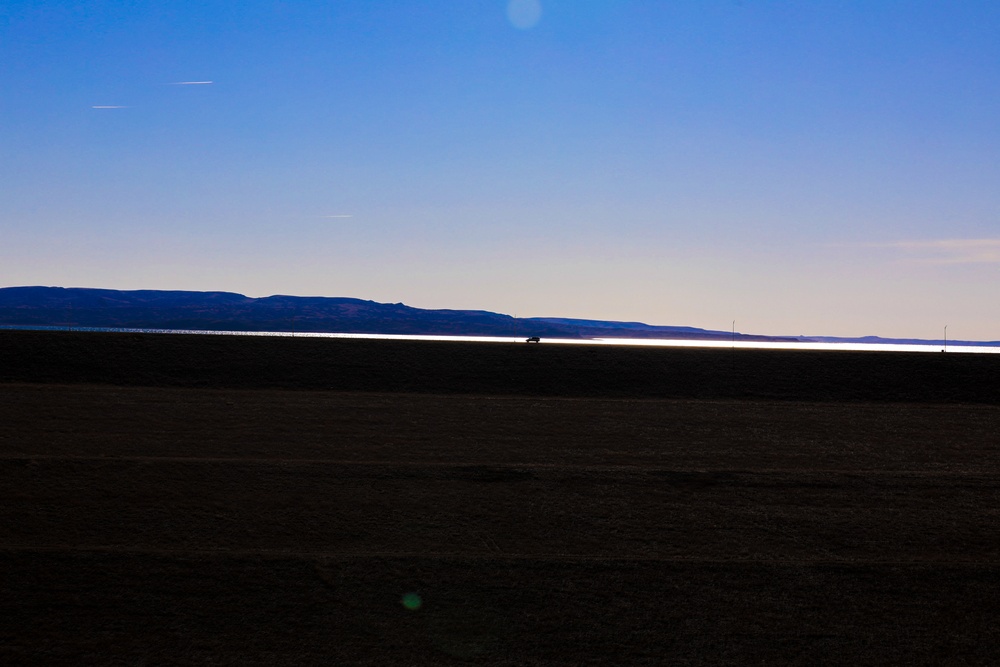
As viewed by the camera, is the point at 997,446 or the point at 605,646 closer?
the point at 605,646

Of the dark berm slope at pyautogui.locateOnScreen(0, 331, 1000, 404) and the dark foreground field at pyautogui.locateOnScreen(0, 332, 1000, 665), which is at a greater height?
the dark berm slope at pyautogui.locateOnScreen(0, 331, 1000, 404)

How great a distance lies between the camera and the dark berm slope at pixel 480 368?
Result: 4025 centimetres

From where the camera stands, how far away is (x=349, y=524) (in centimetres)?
→ 2000

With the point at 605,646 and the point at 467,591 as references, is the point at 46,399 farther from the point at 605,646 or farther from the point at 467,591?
the point at 605,646

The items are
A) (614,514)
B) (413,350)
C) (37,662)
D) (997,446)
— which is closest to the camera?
(37,662)

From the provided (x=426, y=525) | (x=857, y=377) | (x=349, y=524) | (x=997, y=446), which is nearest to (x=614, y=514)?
(x=426, y=525)

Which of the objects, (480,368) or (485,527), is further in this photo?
(480,368)

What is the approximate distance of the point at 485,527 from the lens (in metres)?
20.2

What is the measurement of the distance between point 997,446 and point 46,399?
34.7 metres

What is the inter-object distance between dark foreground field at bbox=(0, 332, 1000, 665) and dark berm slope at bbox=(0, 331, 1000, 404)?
176cm

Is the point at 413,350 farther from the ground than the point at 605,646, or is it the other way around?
the point at 413,350

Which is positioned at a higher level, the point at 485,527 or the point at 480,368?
the point at 480,368

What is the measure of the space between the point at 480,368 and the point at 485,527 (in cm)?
2405

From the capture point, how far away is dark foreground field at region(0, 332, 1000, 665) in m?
14.9
